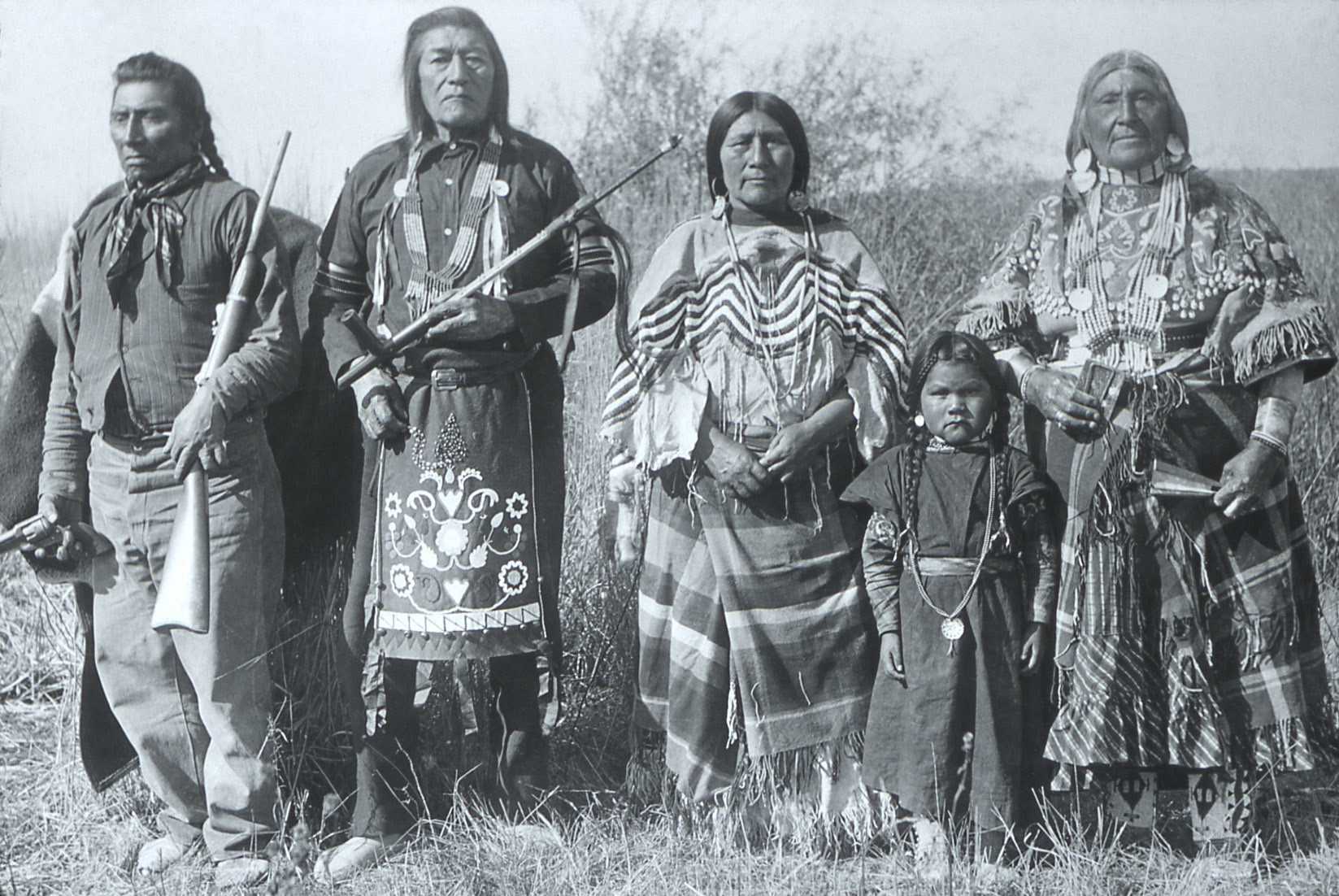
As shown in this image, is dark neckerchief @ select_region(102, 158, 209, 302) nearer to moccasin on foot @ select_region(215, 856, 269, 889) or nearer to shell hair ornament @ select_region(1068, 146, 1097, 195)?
moccasin on foot @ select_region(215, 856, 269, 889)

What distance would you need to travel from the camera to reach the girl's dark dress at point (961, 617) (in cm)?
331

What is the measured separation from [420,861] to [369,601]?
72cm

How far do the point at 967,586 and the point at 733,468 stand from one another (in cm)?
67

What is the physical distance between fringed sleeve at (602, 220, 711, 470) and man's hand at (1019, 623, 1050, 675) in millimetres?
998

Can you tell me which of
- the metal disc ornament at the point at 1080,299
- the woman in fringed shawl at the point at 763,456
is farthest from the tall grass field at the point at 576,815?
the metal disc ornament at the point at 1080,299

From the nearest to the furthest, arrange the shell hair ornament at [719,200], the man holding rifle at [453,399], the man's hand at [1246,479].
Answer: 1. the man's hand at [1246,479]
2. the man holding rifle at [453,399]
3. the shell hair ornament at [719,200]

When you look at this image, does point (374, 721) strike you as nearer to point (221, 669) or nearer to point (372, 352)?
point (221, 669)

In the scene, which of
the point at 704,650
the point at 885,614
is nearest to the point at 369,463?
the point at 704,650

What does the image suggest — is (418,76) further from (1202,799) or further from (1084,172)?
(1202,799)

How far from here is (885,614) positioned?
3414mm

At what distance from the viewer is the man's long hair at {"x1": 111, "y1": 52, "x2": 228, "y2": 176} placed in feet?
11.5

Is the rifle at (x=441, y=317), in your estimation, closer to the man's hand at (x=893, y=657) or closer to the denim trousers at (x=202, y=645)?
the denim trousers at (x=202, y=645)

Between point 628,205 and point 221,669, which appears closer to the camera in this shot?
point 221,669

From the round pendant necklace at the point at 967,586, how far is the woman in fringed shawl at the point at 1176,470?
0.24 metres
